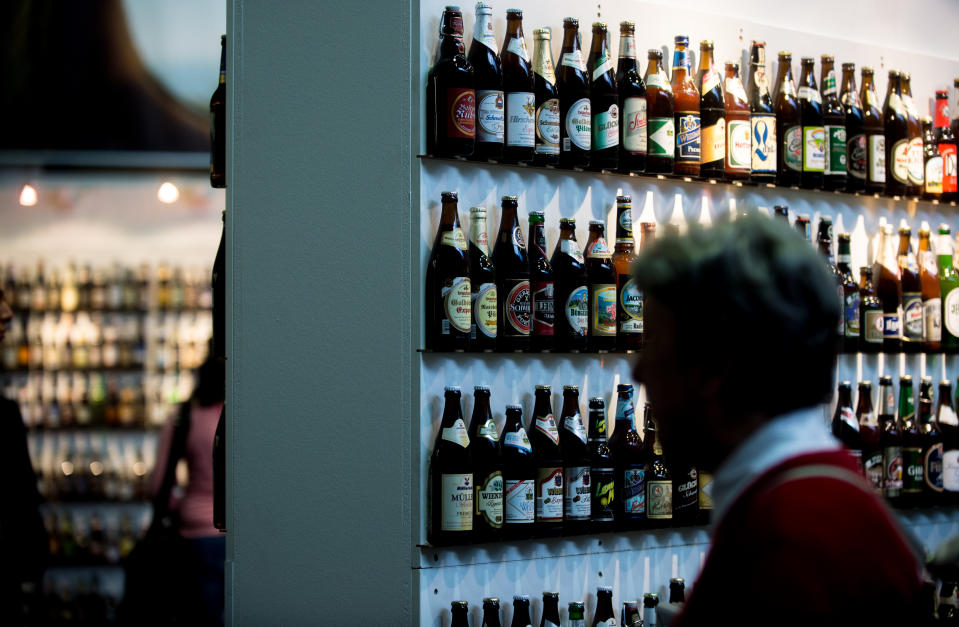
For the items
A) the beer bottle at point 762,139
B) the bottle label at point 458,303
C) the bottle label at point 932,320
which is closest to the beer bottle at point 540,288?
the bottle label at point 458,303

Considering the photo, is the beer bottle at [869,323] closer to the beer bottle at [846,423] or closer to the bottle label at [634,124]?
the beer bottle at [846,423]

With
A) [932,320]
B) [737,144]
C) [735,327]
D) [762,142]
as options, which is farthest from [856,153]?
[735,327]

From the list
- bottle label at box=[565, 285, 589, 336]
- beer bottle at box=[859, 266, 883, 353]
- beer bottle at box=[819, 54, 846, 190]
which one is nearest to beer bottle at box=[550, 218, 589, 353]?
bottle label at box=[565, 285, 589, 336]

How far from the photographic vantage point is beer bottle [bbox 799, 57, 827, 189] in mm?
3457

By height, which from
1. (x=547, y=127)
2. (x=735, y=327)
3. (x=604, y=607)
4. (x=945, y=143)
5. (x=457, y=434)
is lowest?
(x=604, y=607)

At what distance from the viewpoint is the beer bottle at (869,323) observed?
3.57m

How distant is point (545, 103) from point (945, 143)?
69.5 inches

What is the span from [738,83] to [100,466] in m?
5.09

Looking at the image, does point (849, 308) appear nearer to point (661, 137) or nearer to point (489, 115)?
point (661, 137)

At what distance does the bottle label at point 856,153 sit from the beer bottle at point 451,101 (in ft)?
4.68

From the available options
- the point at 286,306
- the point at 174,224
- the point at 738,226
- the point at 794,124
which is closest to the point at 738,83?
the point at 794,124

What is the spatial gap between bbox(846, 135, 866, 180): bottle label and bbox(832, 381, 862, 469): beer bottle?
2.32 ft

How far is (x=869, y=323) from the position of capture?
357cm

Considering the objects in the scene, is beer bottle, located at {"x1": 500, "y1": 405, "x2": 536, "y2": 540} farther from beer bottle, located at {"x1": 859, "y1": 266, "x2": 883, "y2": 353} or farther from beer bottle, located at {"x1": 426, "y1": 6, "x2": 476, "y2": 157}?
beer bottle, located at {"x1": 859, "y1": 266, "x2": 883, "y2": 353}
